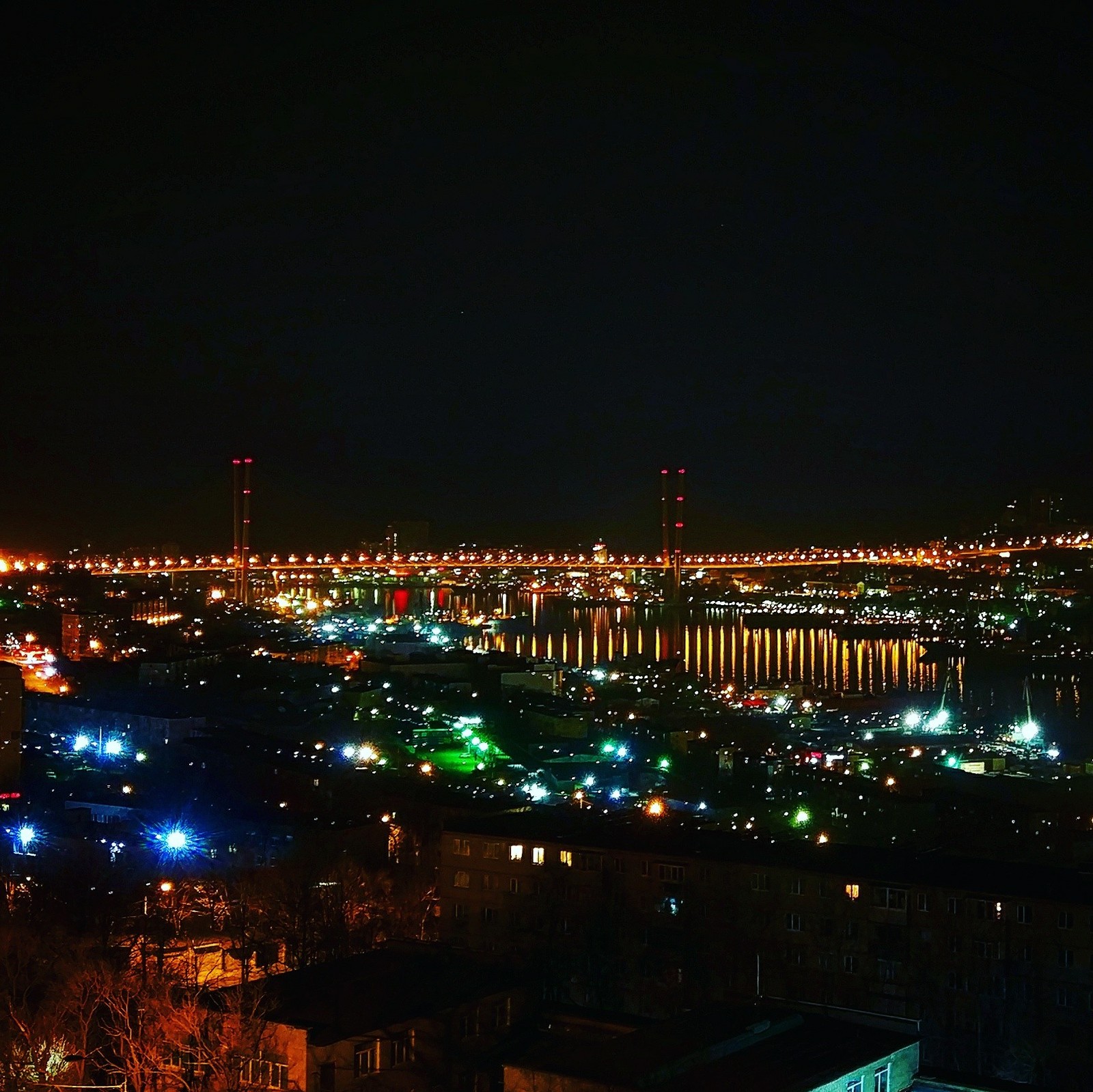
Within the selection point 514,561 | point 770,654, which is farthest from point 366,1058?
point 514,561

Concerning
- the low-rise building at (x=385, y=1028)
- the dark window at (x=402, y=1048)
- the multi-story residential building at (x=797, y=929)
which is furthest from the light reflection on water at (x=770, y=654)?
the dark window at (x=402, y=1048)

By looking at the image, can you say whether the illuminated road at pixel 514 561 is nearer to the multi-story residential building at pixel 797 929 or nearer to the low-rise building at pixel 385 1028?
the multi-story residential building at pixel 797 929

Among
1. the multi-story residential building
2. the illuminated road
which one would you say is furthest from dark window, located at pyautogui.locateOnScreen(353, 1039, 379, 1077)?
the illuminated road

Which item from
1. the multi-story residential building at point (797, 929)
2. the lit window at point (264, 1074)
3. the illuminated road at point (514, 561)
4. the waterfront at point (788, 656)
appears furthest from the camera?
the illuminated road at point (514, 561)

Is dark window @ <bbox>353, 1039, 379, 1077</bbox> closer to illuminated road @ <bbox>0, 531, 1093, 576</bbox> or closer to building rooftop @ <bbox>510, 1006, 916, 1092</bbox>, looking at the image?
building rooftop @ <bbox>510, 1006, 916, 1092</bbox>

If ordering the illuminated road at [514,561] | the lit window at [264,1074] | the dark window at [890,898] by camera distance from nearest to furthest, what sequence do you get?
1. the lit window at [264,1074]
2. the dark window at [890,898]
3. the illuminated road at [514,561]

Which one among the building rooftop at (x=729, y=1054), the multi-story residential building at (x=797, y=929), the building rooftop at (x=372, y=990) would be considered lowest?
the multi-story residential building at (x=797, y=929)

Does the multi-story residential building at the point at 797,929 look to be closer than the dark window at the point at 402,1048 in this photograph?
No

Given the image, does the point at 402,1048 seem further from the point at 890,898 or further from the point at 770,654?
the point at 770,654
